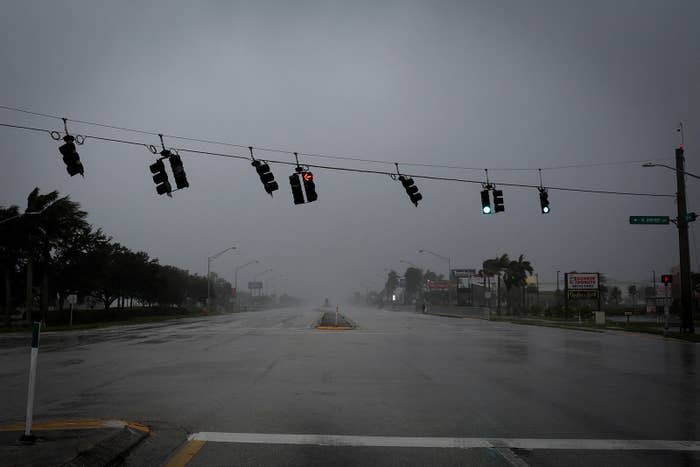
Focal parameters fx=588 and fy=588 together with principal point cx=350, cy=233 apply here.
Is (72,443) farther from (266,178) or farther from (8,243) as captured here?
(8,243)

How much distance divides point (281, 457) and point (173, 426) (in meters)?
2.29

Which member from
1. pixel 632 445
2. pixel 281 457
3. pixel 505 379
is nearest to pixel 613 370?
pixel 505 379

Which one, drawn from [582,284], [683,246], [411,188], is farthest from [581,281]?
[411,188]

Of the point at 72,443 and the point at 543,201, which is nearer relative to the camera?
the point at 72,443

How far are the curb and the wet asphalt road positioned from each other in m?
0.21

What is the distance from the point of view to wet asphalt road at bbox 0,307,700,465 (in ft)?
22.9

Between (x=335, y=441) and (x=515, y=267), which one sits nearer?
(x=335, y=441)

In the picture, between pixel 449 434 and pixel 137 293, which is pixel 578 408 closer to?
pixel 449 434

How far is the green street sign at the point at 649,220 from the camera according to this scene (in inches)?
1240

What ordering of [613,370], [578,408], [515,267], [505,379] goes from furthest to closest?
[515,267], [613,370], [505,379], [578,408]

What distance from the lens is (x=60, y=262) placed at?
58031 mm

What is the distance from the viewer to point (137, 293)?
74938mm

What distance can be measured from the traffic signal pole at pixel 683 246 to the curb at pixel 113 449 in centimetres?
2982

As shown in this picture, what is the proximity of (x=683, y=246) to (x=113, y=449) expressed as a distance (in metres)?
31.4
